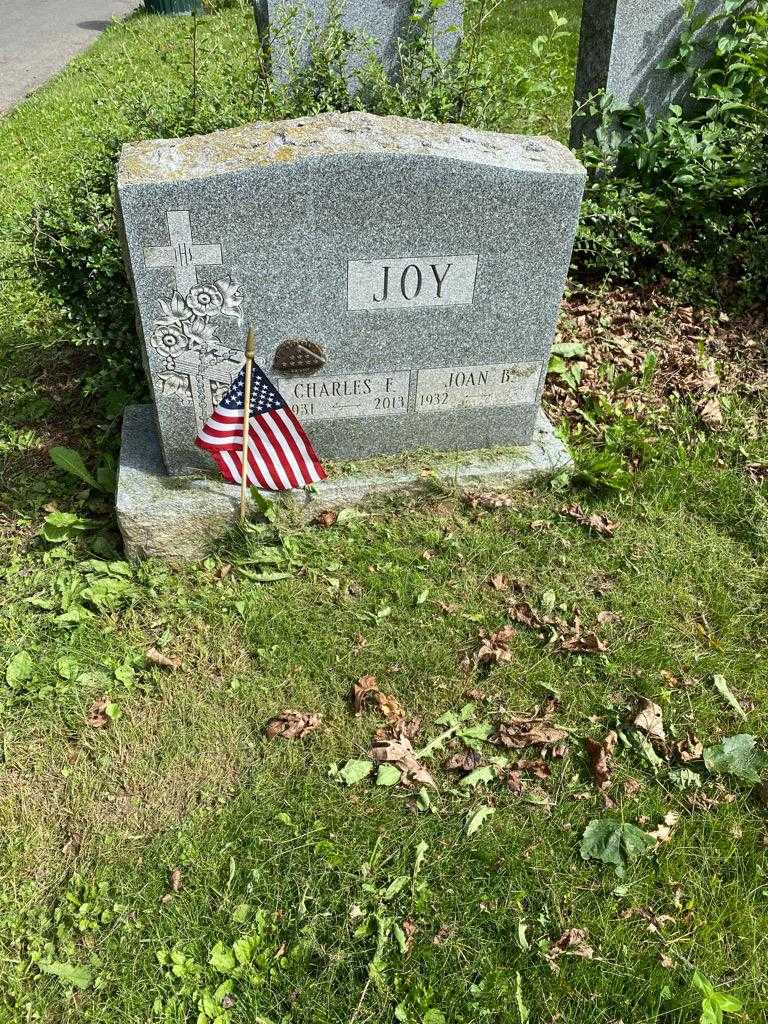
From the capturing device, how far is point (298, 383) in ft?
12.3

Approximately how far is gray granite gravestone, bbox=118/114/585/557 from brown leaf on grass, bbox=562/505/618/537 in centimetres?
60

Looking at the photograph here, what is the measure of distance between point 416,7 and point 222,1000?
5937mm

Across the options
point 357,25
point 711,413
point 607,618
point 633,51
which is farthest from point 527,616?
point 357,25

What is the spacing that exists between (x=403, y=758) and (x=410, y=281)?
1.95m

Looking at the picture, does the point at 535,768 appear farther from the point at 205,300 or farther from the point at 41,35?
the point at 41,35

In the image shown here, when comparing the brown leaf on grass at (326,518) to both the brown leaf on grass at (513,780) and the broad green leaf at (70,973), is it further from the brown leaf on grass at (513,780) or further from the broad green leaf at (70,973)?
the broad green leaf at (70,973)

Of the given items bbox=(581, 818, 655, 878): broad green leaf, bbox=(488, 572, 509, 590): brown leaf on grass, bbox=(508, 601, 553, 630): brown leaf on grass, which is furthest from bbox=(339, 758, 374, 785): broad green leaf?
bbox=(488, 572, 509, 590): brown leaf on grass

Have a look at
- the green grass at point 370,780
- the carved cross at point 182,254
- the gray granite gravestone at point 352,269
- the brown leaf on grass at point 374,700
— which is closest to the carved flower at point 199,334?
the gray granite gravestone at point 352,269

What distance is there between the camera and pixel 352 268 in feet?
11.3

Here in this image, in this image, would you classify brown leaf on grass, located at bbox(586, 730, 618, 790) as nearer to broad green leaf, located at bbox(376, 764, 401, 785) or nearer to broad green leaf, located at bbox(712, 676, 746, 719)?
broad green leaf, located at bbox(712, 676, 746, 719)

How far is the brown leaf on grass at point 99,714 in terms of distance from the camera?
10.3 feet

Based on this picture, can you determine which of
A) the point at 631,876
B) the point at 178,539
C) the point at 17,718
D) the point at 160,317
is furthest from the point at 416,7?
the point at 631,876

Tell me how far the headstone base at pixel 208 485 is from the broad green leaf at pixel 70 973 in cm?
173

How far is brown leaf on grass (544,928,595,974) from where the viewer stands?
249 centimetres
